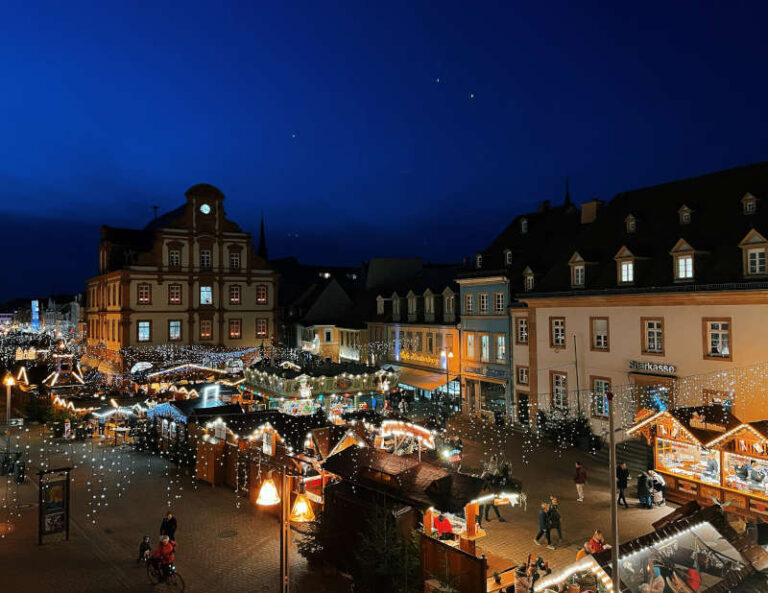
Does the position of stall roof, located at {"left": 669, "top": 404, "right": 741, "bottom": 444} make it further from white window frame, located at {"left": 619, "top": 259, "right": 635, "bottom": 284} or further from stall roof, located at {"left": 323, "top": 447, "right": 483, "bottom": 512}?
stall roof, located at {"left": 323, "top": 447, "right": 483, "bottom": 512}

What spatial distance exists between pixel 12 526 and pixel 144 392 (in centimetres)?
2000

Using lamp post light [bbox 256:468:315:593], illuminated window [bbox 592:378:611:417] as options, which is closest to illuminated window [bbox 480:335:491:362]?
illuminated window [bbox 592:378:611:417]

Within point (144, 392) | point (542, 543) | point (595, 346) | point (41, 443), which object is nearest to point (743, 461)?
point (542, 543)

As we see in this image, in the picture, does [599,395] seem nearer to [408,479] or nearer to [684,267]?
[684,267]

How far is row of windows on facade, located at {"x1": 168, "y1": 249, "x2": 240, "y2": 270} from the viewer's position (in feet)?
151

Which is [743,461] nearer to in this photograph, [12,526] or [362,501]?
[362,501]

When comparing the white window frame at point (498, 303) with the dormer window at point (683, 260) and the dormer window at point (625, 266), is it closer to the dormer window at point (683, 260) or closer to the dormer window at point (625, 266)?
the dormer window at point (625, 266)

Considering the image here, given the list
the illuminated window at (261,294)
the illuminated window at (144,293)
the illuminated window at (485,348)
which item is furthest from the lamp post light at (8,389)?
the illuminated window at (485,348)

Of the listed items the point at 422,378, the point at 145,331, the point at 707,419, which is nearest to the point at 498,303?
the point at 422,378

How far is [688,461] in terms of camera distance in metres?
18.8

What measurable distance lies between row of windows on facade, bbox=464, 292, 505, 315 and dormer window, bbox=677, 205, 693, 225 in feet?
32.4

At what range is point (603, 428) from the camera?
2527 cm

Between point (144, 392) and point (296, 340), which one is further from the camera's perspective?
point (296, 340)

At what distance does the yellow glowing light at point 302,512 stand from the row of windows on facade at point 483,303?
18.0 meters
